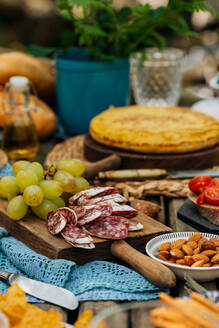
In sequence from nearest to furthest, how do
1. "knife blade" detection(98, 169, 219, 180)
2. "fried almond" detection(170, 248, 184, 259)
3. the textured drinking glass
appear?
"fried almond" detection(170, 248, 184, 259) → "knife blade" detection(98, 169, 219, 180) → the textured drinking glass

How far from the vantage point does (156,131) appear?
77.9 inches

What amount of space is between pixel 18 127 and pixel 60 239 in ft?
3.17

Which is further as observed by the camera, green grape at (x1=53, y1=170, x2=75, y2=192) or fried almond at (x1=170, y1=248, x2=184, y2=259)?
green grape at (x1=53, y1=170, x2=75, y2=192)

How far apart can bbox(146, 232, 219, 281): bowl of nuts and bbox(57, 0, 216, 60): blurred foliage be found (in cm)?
121

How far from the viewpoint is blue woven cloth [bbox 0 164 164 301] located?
1192 mm

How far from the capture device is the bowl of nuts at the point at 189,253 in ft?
3.93

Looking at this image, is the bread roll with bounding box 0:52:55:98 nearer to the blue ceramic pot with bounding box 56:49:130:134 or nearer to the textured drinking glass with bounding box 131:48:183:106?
the blue ceramic pot with bounding box 56:49:130:134

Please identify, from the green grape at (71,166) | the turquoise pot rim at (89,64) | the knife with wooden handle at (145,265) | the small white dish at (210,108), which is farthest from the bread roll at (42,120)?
the knife with wooden handle at (145,265)

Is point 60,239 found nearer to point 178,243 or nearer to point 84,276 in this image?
point 84,276

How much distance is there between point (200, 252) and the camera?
1.27 metres

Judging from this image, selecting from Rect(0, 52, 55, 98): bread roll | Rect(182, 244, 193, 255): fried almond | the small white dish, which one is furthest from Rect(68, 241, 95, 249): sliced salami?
Rect(0, 52, 55, 98): bread roll

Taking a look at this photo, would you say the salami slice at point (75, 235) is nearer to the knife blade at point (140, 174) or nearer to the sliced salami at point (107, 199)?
the sliced salami at point (107, 199)

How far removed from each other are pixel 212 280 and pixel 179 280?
80mm

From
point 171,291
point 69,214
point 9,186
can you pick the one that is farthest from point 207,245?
point 9,186
